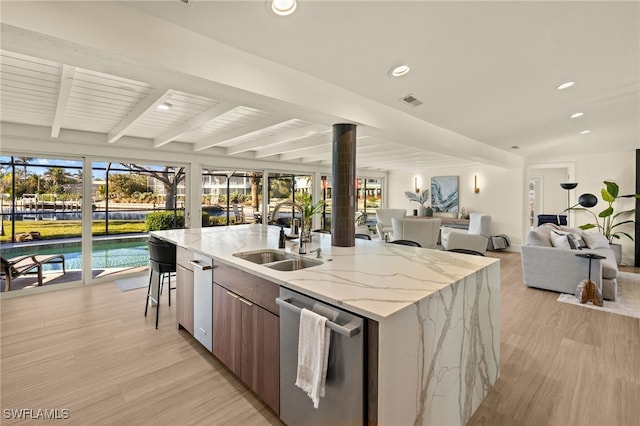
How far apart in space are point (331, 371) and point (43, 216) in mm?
5179

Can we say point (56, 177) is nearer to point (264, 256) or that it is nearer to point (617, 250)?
point (264, 256)

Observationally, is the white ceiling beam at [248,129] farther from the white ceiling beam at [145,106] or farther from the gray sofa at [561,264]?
the gray sofa at [561,264]

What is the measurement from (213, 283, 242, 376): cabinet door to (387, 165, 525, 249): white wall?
7.60m

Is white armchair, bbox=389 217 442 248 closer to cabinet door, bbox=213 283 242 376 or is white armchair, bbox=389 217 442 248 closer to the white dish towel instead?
cabinet door, bbox=213 283 242 376

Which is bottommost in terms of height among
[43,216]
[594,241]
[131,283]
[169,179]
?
[131,283]

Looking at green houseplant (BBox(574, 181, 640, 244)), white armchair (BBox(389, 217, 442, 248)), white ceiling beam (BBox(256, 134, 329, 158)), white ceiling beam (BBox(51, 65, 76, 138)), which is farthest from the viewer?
green houseplant (BBox(574, 181, 640, 244))

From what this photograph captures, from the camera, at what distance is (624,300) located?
3814 mm

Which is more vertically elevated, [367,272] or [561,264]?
[367,272]

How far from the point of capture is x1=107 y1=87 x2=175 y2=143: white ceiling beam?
2.64m

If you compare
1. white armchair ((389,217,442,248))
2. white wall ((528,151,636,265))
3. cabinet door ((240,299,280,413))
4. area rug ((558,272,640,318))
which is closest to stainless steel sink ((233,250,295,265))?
cabinet door ((240,299,280,413))

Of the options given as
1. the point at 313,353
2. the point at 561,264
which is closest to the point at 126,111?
the point at 313,353

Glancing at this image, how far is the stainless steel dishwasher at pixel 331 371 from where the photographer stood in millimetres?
1276

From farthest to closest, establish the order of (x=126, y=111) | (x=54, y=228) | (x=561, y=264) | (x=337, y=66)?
1. (x=54, y=228)
2. (x=561, y=264)
3. (x=126, y=111)
4. (x=337, y=66)

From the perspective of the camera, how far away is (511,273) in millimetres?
5203
